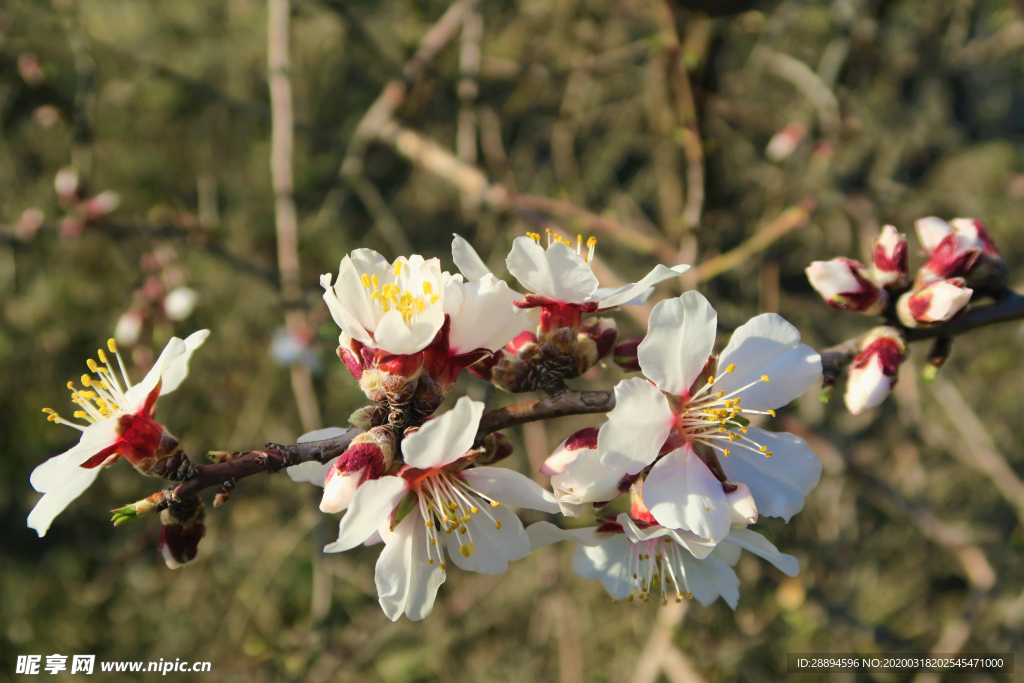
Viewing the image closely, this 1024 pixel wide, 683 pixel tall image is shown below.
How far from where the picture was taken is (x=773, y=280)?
2418 mm

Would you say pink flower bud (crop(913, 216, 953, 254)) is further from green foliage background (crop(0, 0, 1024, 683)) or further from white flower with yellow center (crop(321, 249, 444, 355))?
green foliage background (crop(0, 0, 1024, 683))

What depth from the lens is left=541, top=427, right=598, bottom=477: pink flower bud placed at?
83 cm

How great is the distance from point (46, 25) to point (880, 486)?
3466mm

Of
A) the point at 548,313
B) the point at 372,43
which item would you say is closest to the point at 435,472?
the point at 548,313

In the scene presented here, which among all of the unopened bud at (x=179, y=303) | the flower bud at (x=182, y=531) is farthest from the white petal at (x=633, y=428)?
the unopened bud at (x=179, y=303)

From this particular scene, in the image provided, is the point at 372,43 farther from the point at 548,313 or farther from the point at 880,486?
the point at 880,486

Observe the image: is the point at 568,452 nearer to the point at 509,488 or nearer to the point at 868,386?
the point at 509,488

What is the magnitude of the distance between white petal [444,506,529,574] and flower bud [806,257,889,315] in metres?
0.57

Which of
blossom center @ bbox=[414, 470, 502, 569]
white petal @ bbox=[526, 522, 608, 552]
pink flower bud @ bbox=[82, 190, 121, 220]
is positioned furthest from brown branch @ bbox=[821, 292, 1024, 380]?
pink flower bud @ bbox=[82, 190, 121, 220]

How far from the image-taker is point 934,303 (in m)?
0.91

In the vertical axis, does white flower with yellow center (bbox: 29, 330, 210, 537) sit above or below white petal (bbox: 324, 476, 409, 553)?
above

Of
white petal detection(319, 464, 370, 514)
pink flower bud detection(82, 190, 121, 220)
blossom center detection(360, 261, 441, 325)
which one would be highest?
blossom center detection(360, 261, 441, 325)

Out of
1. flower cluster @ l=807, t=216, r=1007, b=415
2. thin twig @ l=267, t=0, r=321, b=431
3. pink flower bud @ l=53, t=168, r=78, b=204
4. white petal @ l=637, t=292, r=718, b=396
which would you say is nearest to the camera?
white petal @ l=637, t=292, r=718, b=396

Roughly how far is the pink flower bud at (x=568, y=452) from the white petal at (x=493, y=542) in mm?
85
